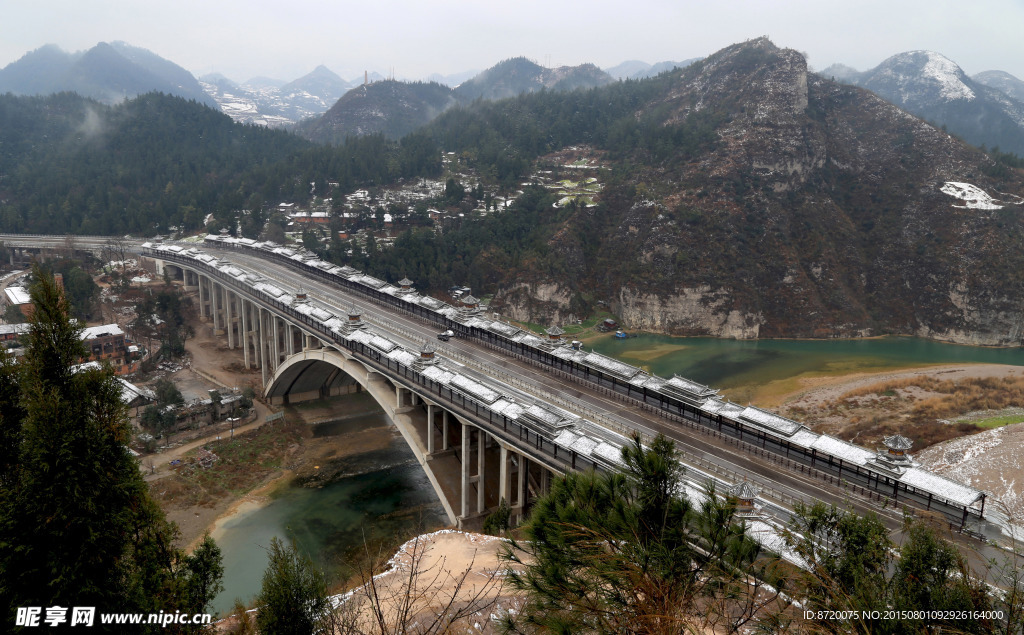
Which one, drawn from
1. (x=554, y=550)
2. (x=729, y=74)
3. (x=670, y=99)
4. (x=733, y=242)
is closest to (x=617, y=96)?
(x=670, y=99)

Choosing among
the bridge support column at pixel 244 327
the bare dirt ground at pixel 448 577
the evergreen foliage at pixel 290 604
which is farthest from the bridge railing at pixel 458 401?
the evergreen foliage at pixel 290 604

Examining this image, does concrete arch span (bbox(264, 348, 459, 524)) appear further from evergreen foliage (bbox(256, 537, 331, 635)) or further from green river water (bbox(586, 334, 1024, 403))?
green river water (bbox(586, 334, 1024, 403))

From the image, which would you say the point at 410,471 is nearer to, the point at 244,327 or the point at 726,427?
the point at 726,427

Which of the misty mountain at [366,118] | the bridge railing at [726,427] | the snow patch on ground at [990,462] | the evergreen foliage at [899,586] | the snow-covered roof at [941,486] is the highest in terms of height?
the misty mountain at [366,118]

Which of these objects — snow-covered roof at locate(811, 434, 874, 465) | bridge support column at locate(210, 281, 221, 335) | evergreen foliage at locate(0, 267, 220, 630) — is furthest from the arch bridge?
evergreen foliage at locate(0, 267, 220, 630)

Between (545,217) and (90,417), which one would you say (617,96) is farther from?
(90,417)

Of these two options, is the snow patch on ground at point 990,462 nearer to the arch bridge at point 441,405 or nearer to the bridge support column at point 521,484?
the arch bridge at point 441,405

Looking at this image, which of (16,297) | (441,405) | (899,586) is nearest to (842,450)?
(899,586)
